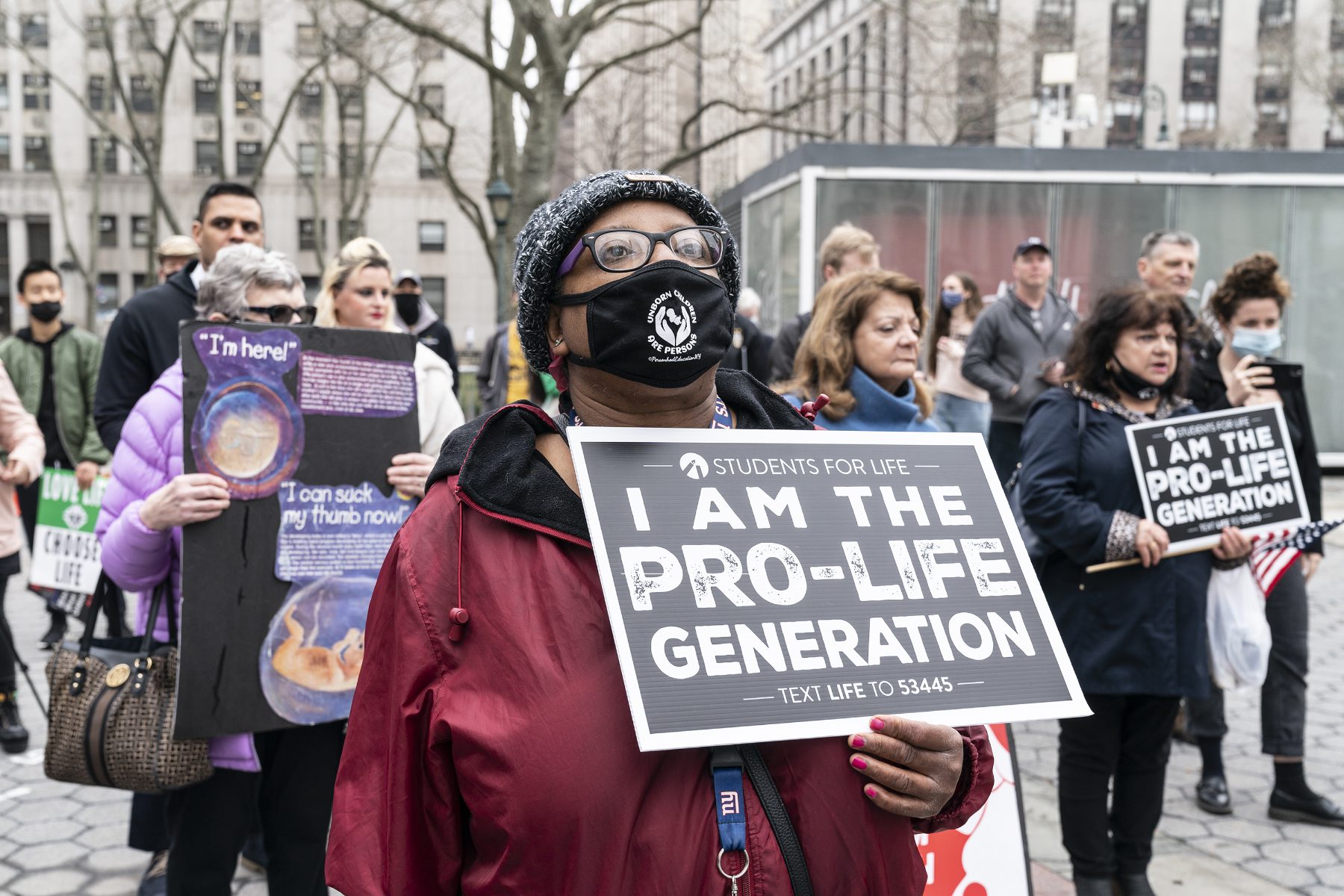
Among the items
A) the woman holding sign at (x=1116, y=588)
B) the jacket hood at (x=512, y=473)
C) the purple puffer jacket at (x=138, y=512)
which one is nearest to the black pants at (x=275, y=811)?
the purple puffer jacket at (x=138, y=512)

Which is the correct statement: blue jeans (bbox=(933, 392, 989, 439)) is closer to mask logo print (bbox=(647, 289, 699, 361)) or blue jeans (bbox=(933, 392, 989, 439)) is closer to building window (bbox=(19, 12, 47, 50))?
mask logo print (bbox=(647, 289, 699, 361))

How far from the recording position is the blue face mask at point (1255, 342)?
16.1 ft

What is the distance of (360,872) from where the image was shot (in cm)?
168

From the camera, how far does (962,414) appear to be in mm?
8320

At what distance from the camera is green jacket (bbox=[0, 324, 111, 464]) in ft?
23.9

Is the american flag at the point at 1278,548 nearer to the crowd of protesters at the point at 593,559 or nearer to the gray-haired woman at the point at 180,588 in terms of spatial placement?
the crowd of protesters at the point at 593,559

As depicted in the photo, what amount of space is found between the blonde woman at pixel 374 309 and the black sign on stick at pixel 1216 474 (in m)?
2.19

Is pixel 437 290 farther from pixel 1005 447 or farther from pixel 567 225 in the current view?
pixel 567 225

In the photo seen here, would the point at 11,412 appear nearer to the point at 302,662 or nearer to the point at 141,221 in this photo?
the point at 302,662

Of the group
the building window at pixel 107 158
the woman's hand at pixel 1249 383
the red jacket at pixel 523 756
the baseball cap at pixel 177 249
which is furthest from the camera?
the building window at pixel 107 158

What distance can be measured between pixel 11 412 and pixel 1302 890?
17.7ft

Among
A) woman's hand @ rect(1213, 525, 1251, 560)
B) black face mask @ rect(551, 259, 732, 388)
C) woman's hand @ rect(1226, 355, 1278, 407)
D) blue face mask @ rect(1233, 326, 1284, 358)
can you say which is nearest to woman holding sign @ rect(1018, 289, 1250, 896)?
woman's hand @ rect(1213, 525, 1251, 560)

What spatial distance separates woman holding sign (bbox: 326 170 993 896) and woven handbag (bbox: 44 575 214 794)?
1.45 m

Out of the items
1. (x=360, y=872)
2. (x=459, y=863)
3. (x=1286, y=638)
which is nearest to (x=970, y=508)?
(x=459, y=863)
